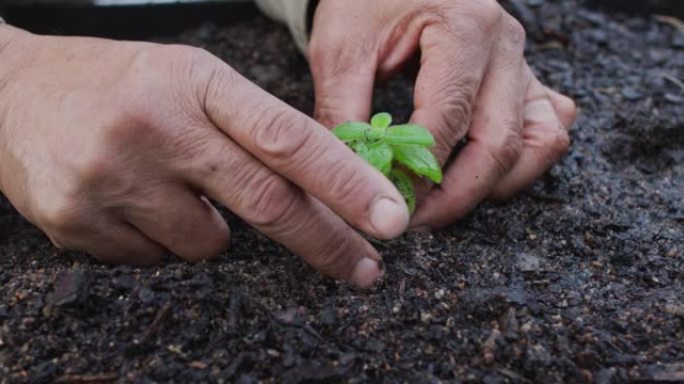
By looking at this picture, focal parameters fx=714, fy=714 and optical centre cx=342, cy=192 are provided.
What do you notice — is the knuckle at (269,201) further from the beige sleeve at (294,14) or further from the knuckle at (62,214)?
the beige sleeve at (294,14)

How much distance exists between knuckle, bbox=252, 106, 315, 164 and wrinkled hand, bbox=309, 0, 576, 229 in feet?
1.83

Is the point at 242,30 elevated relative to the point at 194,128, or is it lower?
lower

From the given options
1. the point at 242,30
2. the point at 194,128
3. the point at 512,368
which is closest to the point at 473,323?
the point at 512,368

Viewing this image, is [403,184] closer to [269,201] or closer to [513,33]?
[269,201]

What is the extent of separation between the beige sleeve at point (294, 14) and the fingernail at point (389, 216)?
1385 millimetres

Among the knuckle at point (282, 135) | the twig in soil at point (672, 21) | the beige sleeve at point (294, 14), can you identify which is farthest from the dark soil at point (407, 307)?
A: the twig in soil at point (672, 21)

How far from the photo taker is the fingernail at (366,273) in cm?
178

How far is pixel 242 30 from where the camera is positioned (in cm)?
343

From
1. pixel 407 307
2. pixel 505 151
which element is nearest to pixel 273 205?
pixel 407 307

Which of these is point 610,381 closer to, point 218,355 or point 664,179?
point 218,355

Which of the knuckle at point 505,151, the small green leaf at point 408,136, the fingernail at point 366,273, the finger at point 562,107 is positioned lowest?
the finger at point 562,107

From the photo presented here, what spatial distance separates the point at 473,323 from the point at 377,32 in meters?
1.05

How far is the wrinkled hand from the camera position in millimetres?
2086

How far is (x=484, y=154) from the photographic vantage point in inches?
83.7
